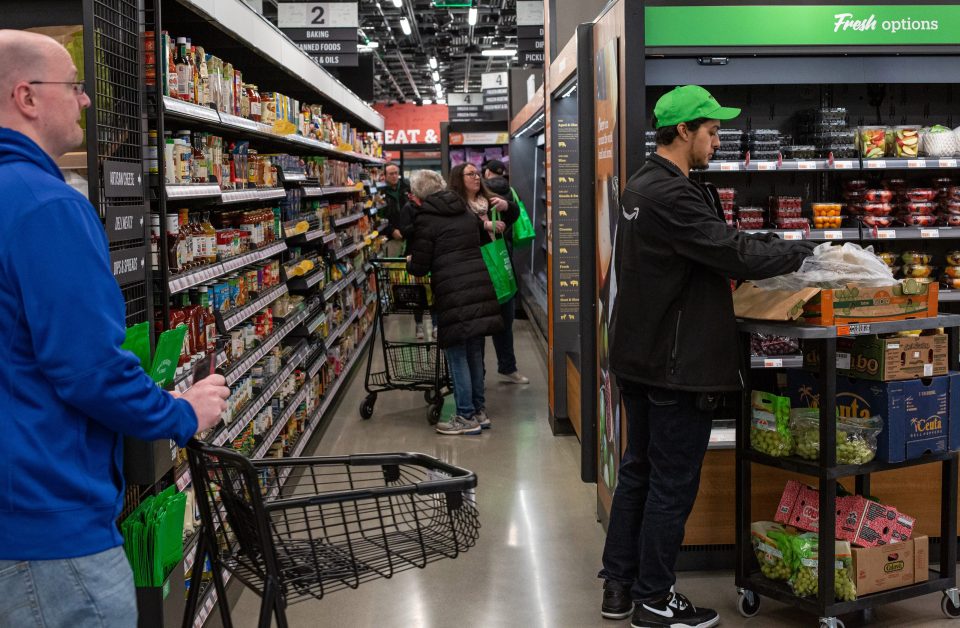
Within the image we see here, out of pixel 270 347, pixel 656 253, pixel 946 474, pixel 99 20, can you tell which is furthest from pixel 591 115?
pixel 99 20

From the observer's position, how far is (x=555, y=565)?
4.30 metres

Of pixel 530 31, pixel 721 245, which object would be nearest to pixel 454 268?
pixel 721 245

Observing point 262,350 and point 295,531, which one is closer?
point 295,531

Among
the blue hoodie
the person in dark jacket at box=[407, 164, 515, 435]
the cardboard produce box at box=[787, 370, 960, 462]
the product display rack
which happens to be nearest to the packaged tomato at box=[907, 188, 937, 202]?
the product display rack

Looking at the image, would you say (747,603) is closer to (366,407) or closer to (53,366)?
(53,366)

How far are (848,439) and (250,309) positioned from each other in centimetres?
261

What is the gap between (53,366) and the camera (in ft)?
5.48

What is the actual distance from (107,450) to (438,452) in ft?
14.8

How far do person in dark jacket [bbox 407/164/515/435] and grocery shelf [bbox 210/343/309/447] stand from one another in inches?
39.3

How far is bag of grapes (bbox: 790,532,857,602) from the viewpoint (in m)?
3.45

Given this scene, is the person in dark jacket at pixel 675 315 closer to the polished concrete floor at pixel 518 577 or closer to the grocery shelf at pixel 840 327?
the grocery shelf at pixel 840 327

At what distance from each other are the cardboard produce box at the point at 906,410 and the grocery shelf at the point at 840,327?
20 cm

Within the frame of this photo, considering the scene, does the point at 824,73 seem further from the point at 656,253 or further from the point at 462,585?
the point at 462,585

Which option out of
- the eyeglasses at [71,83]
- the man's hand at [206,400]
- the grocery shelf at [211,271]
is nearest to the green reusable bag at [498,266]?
the grocery shelf at [211,271]
